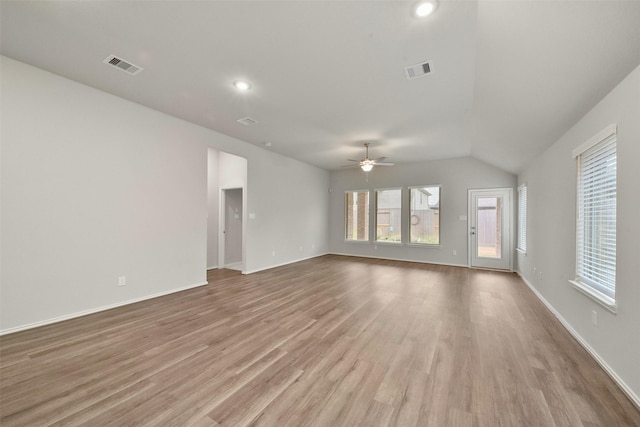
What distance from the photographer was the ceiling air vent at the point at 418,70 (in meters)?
2.67

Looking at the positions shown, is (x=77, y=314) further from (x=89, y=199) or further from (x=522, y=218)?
(x=522, y=218)

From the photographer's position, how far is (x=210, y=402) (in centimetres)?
180

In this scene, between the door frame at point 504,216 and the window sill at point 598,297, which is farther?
the door frame at point 504,216

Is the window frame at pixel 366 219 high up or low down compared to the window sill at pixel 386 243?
up

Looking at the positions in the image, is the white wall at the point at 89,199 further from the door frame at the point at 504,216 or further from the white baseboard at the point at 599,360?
the door frame at the point at 504,216

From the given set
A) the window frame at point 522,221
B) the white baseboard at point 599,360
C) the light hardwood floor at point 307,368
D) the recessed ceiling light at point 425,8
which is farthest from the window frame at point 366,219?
the recessed ceiling light at point 425,8

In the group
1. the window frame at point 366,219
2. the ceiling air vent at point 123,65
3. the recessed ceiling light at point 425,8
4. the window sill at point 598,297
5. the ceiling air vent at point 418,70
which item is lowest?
the window sill at point 598,297

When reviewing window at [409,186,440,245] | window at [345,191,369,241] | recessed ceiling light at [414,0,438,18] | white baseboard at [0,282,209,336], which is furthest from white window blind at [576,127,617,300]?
window at [345,191,369,241]

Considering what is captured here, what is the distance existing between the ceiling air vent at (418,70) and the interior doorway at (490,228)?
4.99 metres

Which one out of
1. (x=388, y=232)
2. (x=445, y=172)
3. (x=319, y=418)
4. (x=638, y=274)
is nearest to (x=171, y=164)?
(x=319, y=418)

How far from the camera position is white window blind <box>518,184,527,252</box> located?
5323 mm

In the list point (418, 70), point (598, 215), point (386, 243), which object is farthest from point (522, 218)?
point (418, 70)

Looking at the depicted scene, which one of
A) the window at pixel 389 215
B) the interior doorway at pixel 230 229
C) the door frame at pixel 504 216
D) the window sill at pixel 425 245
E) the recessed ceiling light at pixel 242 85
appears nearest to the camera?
the recessed ceiling light at pixel 242 85

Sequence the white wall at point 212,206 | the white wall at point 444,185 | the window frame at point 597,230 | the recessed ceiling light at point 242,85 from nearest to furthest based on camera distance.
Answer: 1. the window frame at point 597,230
2. the recessed ceiling light at point 242,85
3. the white wall at point 212,206
4. the white wall at point 444,185
